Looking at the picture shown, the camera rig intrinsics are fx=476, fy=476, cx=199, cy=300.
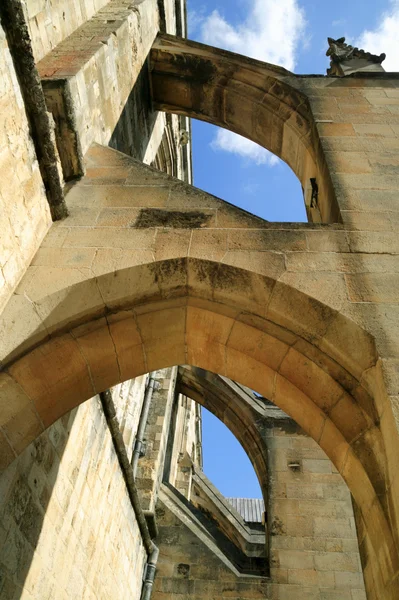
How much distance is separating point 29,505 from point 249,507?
30110mm

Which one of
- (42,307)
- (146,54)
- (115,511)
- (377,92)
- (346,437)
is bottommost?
(346,437)

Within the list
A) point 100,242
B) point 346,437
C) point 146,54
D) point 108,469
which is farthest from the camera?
point 146,54

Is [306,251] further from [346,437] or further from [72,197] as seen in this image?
[72,197]

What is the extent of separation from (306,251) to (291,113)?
7.98ft

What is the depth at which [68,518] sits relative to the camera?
4152 mm

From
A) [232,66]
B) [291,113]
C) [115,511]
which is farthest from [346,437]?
[232,66]

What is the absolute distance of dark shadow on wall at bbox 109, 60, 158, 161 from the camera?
5188 millimetres

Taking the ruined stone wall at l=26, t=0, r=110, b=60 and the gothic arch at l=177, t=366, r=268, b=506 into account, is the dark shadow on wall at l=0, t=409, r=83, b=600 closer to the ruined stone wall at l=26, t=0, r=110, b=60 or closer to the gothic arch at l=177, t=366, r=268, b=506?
the ruined stone wall at l=26, t=0, r=110, b=60

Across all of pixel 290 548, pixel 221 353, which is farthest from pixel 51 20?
pixel 290 548

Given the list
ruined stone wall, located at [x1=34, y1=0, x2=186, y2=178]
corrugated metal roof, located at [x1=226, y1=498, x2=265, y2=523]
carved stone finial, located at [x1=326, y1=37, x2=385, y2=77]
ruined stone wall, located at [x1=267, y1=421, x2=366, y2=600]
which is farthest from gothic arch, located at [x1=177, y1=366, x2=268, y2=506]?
corrugated metal roof, located at [x1=226, y1=498, x2=265, y2=523]

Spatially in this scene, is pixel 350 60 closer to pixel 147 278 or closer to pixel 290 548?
pixel 147 278

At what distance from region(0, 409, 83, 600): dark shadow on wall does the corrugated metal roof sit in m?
27.2

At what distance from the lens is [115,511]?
5.62m

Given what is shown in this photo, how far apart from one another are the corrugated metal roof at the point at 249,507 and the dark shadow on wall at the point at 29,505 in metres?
27.2
